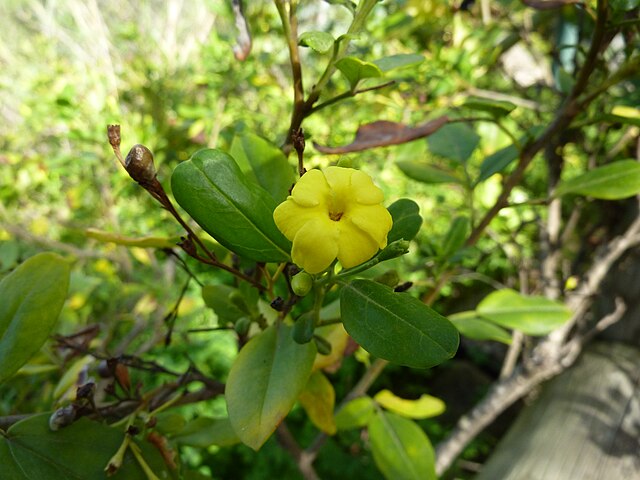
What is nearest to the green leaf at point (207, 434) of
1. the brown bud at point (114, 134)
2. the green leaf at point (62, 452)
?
the green leaf at point (62, 452)

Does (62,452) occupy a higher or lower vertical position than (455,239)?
higher

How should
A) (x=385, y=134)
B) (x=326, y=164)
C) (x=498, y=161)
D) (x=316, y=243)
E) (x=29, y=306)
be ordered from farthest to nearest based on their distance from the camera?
1. (x=326, y=164)
2. (x=498, y=161)
3. (x=385, y=134)
4. (x=29, y=306)
5. (x=316, y=243)

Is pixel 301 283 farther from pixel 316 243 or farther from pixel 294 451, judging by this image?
pixel 294 451

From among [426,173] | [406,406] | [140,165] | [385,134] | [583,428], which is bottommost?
[583,428]

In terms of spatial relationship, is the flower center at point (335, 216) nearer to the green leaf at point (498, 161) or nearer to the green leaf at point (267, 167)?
the green leaf at point (267, 167)

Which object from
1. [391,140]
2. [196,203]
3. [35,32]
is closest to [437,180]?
[391,140]

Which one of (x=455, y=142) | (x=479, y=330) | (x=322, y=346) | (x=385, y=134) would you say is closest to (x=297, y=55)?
(x=385, y=134)

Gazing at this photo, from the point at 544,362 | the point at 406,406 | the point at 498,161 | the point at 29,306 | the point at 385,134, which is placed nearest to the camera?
the point at 29,306
